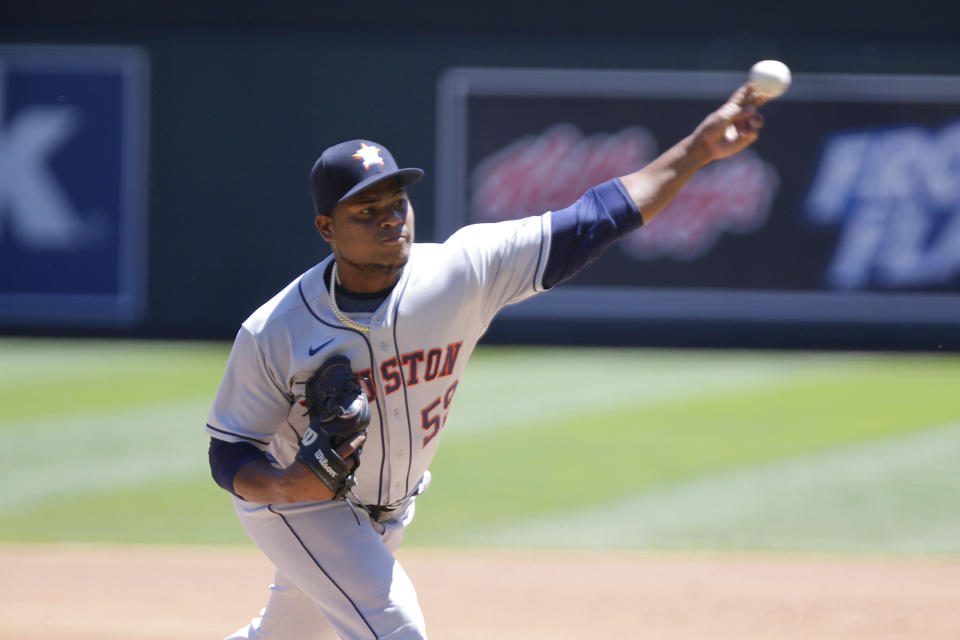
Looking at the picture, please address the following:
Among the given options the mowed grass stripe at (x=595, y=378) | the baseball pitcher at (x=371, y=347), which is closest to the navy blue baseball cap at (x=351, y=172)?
the baseball pitcher at (x=371, y=347)

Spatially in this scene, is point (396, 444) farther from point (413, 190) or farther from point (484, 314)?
point (413, 190)

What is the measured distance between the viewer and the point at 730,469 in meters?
8.02

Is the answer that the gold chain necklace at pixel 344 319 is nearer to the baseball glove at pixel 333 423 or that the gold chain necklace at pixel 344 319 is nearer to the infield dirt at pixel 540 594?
the baseball glove at pixel 333 423

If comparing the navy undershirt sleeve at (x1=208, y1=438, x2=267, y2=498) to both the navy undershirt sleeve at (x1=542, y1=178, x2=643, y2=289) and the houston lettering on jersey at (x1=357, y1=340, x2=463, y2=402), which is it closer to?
the houston lettering on jersey at (x1=357, y1=340, x2=463, y2=402)

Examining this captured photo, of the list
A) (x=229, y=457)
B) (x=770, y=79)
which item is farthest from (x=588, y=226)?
(x=229, y=457)

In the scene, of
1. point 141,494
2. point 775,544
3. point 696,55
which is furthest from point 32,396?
point 696,55

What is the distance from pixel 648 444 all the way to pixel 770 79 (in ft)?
19.5

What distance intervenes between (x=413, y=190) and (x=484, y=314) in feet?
38.2

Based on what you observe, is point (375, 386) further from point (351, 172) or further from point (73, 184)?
point (73, 184)

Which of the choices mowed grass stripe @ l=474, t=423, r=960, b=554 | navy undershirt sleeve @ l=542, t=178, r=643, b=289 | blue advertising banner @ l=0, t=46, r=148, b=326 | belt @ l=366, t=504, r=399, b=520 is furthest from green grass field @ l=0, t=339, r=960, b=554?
navy undershirt sleeve @ l=542, t=178, r=643, b=289

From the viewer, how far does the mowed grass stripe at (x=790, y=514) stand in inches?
255

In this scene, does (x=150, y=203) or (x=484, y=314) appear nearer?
(x=484, y=314)

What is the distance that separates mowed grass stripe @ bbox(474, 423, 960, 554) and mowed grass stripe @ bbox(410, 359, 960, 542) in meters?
0.24

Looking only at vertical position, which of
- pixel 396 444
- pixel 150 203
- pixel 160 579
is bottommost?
pixel 160 579
